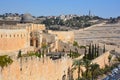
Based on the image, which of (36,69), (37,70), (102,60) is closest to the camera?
(36,69)

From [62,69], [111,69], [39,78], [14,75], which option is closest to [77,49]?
[111,69]

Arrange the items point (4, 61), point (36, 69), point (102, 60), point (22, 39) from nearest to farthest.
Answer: point (4, 61)
point (36, 69)
point (22, 39)
point (102, 60)

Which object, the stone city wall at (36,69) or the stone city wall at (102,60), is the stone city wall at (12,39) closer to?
the stone city wall at (102,60)

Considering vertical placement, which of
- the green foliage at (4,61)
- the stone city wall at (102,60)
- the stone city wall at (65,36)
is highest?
the green foliage at (4,61)

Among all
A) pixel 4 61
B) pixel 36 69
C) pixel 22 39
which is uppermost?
pixel 4 61

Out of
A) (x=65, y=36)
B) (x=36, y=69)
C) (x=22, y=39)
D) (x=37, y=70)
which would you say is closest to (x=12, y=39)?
(x=22, y=39)

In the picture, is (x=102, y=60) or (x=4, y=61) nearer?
(x=4, y=61)

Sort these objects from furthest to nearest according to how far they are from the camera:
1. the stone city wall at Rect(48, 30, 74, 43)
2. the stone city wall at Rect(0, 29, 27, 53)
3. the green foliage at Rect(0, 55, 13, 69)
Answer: the stone city wall at Rect(48, 30, 74, 43) < the stone city wall at Rect(0, 29, 27, 53) < the green foliage at Rect(0, 55, 13, 69)

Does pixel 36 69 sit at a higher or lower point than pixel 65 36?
higher

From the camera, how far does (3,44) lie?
1419 inches

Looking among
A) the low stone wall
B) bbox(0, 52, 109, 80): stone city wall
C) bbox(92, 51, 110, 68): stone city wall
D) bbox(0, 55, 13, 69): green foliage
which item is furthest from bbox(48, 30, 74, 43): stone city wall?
bbox(0, 55, 13, 69): green foliage

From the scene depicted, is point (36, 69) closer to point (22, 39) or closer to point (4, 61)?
point (4, 61)

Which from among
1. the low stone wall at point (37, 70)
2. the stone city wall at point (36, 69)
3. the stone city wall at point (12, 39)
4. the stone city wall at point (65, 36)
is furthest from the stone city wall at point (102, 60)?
the stone city wall at point (65, 36)

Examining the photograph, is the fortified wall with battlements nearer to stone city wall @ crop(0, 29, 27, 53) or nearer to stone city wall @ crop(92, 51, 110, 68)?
stone city wall @ crop(0, 29, 27, 53)
